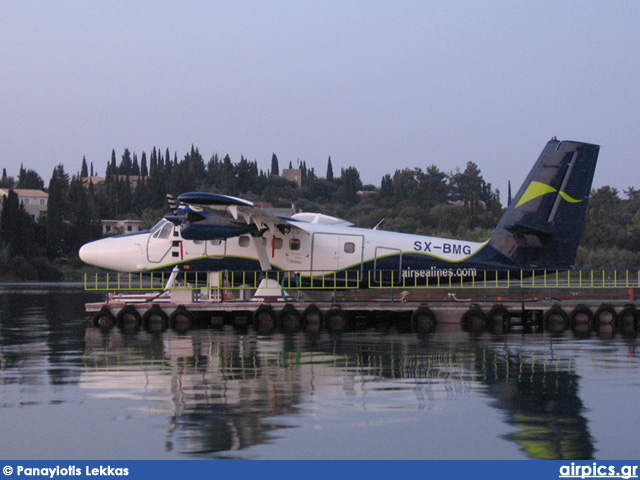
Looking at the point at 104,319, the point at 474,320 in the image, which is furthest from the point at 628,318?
the point at 104,319

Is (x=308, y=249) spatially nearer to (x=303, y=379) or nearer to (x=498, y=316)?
(x=498, y=316)

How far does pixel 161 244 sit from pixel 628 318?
13.6 metres

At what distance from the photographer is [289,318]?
2436cm

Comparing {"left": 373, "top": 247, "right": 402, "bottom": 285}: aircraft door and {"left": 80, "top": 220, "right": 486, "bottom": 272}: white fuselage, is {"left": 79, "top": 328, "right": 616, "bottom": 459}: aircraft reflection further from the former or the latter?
{"left": 80, "top": 220, "right": 486, "bottom": 272}: white fuselage

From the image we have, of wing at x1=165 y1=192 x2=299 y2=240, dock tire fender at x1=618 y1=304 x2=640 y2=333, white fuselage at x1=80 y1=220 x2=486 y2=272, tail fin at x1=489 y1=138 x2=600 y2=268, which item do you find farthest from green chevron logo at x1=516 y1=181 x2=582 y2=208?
wing at x1=165 y1=192 x2=299 y2=240

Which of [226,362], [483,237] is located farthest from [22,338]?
[483,237]

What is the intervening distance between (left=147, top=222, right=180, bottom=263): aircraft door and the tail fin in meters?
10.2

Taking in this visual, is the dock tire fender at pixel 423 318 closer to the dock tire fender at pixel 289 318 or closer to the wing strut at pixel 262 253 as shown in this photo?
the dock tire fender at pixel 289 318

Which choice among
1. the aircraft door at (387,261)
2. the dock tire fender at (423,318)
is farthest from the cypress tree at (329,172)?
the dock tire fender at (423,318)

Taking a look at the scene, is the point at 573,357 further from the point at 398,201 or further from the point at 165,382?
the point at 398,201

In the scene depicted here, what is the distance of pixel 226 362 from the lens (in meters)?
17.0

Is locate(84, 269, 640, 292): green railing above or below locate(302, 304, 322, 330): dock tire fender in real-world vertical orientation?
above

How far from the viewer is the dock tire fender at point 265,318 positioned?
24.4 metres

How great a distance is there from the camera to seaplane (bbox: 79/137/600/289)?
25.8 meters
